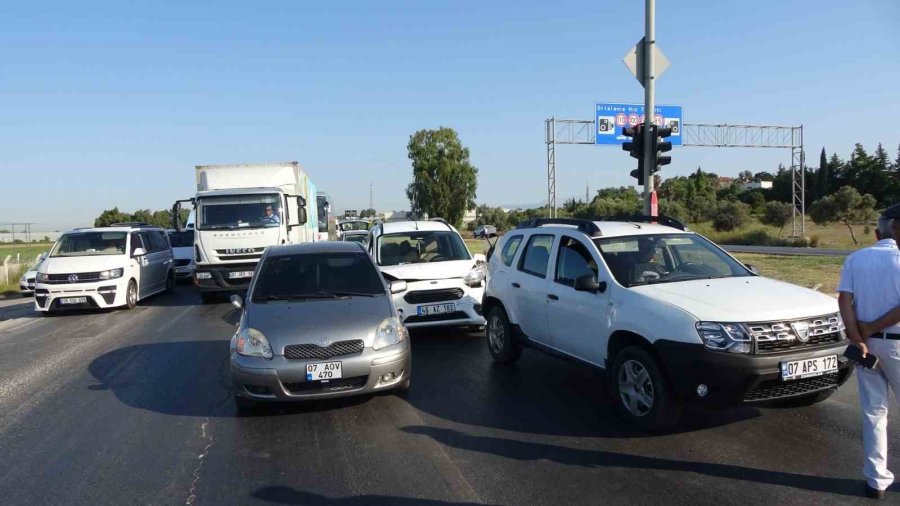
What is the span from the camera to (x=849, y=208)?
4062 centimetres

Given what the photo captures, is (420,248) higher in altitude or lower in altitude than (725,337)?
higher

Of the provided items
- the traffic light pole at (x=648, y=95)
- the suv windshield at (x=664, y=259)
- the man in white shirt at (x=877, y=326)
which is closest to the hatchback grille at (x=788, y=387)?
the man in white shirt at (x=877, y=326)

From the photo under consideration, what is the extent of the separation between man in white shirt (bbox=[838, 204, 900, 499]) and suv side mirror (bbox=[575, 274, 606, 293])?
80.4 inches

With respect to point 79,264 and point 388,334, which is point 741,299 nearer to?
point 388,334

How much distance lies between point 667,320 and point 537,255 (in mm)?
2492

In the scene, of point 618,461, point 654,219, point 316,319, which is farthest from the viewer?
point 654,219

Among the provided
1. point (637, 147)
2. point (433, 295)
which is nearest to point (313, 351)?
point (433, 295)

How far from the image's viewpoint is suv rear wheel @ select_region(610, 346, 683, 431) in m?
4.92

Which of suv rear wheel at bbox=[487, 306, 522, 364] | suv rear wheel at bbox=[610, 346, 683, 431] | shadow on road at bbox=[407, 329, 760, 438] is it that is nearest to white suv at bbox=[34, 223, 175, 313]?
shadow on road at bbox=[407, 329, 760, 438]

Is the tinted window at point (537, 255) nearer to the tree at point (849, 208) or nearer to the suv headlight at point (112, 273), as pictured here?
the suv headlight at point (112, 273)

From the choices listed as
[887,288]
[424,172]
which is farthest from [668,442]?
[424,172]

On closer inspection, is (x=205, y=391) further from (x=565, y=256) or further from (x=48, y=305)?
(x=48, y=305)

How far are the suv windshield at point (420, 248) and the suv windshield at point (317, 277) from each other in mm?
2791

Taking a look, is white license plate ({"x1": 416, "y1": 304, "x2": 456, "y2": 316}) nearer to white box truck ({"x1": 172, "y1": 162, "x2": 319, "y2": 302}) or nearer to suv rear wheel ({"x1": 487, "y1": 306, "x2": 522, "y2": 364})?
suv rear wheel ({"x1": 487, "y1": 306, "x2": 522, "y2": 364})
